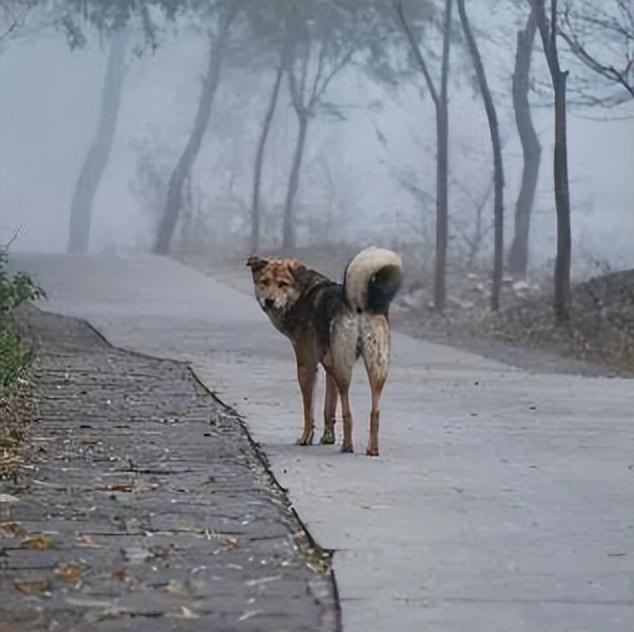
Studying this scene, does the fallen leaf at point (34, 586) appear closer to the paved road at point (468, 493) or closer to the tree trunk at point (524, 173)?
the paved road at point (468, 493)

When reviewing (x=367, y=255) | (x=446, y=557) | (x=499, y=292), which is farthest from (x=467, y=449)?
(x=499, y=292)

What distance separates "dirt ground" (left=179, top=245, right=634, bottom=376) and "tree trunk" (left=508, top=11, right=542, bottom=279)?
494 millimetres

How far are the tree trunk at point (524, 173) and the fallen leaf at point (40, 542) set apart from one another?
14.9 metres

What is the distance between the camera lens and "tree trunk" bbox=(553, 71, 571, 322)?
14578 millimetres

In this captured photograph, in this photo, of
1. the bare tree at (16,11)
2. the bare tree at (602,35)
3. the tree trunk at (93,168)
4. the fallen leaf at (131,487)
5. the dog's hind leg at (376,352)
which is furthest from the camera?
the tree trunk at (93,168)

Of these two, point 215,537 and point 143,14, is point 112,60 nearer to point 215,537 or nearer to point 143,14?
point 143,14

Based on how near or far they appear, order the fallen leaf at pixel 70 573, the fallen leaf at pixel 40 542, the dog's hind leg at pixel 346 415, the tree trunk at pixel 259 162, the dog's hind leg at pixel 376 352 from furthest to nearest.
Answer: the tree trunk at pixel 259 162
the dog's hind leg at pixel 346 415
the dog's hind leg at pixel 376 352
the fallen leaf at pixel 40 542
the fallen leaf at pixel 70 573

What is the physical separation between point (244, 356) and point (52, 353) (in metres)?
1.47

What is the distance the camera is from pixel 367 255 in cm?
648

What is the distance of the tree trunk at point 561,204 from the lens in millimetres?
14578

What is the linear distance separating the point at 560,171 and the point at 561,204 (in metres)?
0.35

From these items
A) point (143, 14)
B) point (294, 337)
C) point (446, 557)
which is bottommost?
point (446, 557)

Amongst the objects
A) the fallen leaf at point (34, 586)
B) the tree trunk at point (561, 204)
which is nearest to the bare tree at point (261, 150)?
the tree trunk at point (561, 204)

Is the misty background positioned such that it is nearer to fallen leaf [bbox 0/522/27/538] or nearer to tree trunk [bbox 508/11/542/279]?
tree trunk [bbox 508/11/542/279]
